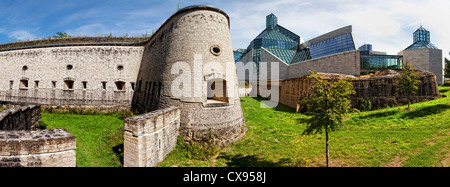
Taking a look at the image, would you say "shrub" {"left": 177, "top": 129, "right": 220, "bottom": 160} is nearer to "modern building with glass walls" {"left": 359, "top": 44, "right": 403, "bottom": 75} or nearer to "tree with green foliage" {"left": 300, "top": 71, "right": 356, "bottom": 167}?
"tree with green foliage" {"left": 300, "top": 71, "right": 356, "bottom": 167}

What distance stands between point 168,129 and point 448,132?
13.5 m

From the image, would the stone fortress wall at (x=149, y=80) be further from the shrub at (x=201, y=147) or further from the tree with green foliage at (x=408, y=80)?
the tree with green foliage at (x=408, y=80)

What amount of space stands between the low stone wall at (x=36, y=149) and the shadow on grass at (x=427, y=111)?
60.2ft

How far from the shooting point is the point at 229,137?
33.6 feet

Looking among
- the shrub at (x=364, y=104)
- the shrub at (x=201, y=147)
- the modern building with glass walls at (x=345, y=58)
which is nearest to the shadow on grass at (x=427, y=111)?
the shrub at (x=364, y=104)

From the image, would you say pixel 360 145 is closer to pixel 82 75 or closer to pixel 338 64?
pixel 338 64

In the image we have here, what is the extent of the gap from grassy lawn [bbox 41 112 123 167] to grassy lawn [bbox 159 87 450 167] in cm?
259

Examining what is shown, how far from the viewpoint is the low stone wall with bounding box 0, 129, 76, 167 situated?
489 centimetres

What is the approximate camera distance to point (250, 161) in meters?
8.19

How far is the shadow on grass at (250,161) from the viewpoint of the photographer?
304 inches

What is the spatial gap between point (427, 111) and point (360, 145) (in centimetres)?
800

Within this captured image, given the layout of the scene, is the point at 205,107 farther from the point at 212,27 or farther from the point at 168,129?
the point at 212,27
